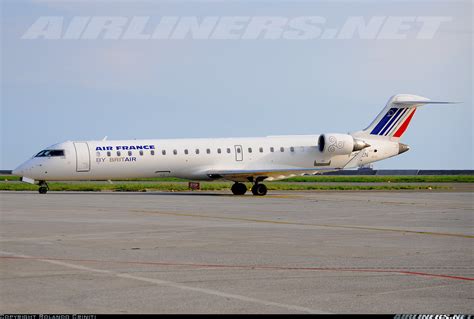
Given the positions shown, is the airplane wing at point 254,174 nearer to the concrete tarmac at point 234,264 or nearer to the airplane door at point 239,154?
the airplane door at point 239,154

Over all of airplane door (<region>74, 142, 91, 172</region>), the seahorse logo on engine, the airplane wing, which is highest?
the seahorse logo on engine

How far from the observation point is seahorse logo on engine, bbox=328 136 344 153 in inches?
1511

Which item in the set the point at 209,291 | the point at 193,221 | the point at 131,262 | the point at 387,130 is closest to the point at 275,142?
the point at 387,130

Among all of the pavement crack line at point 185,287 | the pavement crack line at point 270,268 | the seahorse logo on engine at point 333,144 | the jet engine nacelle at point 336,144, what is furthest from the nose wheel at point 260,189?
the pavement crack line at point 270,268

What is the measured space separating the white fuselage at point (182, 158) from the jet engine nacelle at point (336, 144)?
348 millimetres

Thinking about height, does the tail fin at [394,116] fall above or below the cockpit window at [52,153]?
above

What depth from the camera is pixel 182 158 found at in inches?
1480

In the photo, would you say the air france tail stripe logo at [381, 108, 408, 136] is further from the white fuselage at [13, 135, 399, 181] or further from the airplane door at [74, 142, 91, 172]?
the airplane door at [74, 142, 91, 172]

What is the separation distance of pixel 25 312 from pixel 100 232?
8940 millimetres

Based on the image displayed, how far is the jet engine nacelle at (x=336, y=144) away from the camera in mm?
38406

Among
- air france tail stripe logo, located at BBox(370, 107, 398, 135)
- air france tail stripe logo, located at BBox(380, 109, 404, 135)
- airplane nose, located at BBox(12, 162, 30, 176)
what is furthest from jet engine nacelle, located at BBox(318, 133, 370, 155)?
airplane nose, located at BBox(12, 162, 30, 176)

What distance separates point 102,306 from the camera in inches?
320

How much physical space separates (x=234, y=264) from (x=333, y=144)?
27.4 meters

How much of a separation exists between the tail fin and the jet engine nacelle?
7.81 ft
